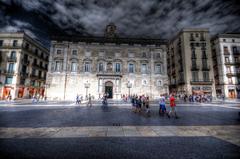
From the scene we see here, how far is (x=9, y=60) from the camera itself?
29281 millimetres

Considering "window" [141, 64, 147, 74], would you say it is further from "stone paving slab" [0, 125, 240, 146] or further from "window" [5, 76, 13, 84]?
"window" [5, 76, 13, 84]

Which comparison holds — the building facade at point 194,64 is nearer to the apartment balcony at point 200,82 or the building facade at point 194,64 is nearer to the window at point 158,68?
the apartment balcony at point 200,82

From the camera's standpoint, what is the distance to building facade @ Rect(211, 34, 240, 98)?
103 ft

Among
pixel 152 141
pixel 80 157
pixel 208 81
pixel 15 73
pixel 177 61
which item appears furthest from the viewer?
pixel 177 61

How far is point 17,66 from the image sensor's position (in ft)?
95.6

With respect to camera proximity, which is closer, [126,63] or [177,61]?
[126,63]

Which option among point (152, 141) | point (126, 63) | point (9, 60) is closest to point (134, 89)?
point (126, 63)

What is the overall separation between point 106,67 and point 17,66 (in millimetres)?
22324

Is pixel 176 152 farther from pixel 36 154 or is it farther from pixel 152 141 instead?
pixel 36 154

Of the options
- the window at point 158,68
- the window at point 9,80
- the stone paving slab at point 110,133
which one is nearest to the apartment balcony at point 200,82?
the window at point 158,68

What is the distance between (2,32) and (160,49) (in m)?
41.7

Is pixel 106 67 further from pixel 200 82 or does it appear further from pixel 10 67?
pixel 200 82

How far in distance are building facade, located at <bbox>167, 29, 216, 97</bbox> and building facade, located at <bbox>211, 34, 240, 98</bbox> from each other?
3.83 metres

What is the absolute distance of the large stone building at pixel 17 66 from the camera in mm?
28328
